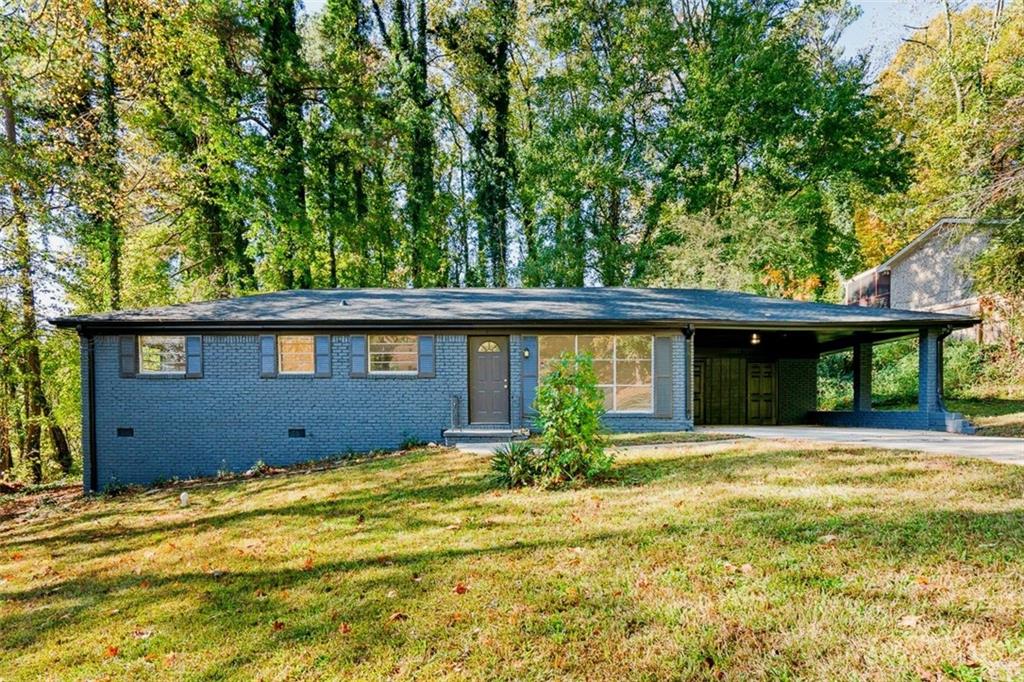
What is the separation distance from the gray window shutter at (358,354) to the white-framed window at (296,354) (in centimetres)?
85

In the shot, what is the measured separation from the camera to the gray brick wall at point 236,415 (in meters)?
11.3

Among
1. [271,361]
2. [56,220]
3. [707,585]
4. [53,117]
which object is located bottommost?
[707,585]

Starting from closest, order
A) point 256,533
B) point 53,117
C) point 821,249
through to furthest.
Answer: point 256,533, point 53,117, point 821,249

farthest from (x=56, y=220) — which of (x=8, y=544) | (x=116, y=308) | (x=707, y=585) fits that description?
(x=707, y=585)

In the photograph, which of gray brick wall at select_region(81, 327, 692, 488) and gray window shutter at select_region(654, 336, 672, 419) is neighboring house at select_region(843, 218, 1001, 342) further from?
gray brick wall at select_region(81, 327, 692, 488)

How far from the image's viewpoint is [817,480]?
20.5 ft

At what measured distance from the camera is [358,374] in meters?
11.5

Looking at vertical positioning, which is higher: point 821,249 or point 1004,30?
point 1004,30

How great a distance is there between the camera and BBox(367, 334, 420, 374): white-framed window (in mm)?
11562

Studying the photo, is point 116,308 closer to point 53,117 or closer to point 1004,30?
point 53,117

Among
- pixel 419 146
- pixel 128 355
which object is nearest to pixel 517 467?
pixel 128 355

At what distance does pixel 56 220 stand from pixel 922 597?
597 inches

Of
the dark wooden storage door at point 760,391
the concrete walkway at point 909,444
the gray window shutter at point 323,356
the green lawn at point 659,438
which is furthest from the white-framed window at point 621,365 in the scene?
the dark wooden storage door at point 760,391

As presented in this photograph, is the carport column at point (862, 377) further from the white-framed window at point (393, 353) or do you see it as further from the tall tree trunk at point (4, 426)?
the tall tree trunk at point (4, 426)
